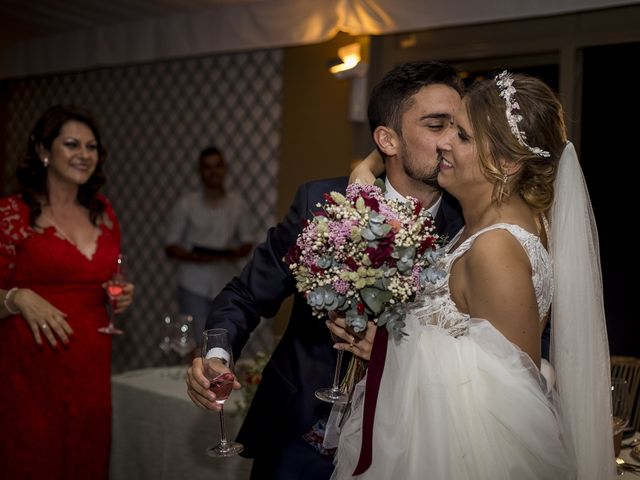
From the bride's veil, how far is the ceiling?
4.12 meters

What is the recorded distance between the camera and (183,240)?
5938 millimetres

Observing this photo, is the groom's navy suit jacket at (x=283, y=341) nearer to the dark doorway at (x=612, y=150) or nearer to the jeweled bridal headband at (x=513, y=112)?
the jeweled bridal headband at (x=513, y=112)

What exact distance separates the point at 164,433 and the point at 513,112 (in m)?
2.15

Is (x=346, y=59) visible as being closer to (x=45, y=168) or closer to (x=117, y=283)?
(x=45, y=168)

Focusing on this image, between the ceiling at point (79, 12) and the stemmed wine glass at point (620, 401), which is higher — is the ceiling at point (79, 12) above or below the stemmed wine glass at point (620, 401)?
above

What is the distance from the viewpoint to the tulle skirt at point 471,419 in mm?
1654

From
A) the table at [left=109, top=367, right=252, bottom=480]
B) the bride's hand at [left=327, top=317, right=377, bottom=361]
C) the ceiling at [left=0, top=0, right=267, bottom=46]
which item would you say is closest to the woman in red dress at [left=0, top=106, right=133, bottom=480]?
the table at [left=109, top=367, right=252, bottom=480]

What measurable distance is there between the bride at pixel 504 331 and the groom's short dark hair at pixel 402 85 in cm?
34

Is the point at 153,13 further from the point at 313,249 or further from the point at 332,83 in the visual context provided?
the point at 313,249

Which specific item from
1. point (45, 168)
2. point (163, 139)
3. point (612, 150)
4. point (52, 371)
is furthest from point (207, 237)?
point (612, 150)

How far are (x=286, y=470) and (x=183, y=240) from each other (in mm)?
4041

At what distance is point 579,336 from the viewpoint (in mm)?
1865

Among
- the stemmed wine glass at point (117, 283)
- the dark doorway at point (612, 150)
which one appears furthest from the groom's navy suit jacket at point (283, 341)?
the dark doorway at point (612, 150)

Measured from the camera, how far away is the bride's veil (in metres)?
1.84
